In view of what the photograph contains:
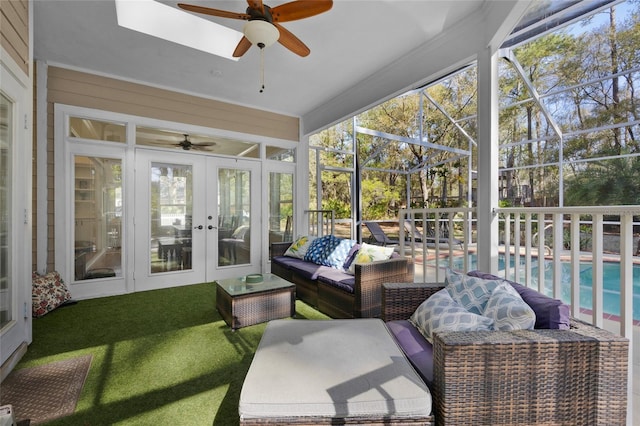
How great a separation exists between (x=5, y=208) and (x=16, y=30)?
1410 mm

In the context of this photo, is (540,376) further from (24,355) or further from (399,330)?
(24,355)

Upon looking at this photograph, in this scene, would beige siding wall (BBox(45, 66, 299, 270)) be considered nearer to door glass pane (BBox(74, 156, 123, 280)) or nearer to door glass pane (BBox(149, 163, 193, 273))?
door glass pane (BBox(74, 156, 123, 280))

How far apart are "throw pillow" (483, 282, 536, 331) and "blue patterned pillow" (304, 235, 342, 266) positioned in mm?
2300

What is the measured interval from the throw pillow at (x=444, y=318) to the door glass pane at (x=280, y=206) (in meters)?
3.92

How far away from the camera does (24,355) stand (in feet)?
7.64

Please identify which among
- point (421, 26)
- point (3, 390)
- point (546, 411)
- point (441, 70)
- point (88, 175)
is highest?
point (421, 26)

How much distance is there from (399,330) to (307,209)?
4.09 m

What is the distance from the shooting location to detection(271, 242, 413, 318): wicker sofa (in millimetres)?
2793

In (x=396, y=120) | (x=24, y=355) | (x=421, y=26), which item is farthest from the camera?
(x=396, y=120)

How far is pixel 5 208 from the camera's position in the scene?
7.39 ft

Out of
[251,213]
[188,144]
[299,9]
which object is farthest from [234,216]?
[299,9]

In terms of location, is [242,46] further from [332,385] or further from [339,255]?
[332,385]

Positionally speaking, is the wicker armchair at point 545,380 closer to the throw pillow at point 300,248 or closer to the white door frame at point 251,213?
the throw pillow at point 300,248

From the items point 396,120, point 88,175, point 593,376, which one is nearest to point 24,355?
point 88,175
